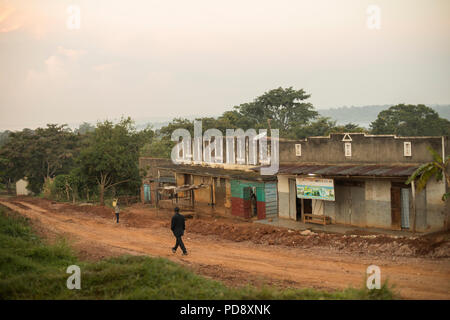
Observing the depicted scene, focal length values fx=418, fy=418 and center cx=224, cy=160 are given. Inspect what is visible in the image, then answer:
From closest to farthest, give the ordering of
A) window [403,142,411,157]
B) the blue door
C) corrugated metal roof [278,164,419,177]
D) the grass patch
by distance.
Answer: the grass patch
corrugated metal roof [278,164,419,177]
window [403,142,411,157]
the blue door

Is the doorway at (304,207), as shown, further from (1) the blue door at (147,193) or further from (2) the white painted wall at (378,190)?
(1) the blue door at (147,193)

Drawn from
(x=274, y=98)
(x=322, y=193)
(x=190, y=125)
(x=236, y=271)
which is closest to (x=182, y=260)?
(x=236, y=271)

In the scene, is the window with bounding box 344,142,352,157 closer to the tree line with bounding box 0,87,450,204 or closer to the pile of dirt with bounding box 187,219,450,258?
the pile of dirt with bounding box 187,219,450,258

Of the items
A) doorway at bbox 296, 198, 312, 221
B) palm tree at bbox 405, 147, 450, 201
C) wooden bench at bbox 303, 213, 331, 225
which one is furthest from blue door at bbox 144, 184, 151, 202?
palm tree at bbox 405, 147, 450, 201

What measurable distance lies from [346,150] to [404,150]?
298cm

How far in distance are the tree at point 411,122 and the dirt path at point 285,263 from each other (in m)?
50.2

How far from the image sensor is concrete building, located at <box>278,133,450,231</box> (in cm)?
1805

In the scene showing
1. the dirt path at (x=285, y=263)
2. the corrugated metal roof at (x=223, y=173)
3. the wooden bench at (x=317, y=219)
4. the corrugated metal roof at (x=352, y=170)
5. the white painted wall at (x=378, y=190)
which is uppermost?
the corrugated metal roof at (x=352, y=170)

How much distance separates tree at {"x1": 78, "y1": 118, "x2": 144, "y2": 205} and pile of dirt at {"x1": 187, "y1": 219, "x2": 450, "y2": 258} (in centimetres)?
1461

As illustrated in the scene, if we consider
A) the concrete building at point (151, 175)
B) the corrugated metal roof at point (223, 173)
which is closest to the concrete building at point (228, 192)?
the corrugated metal roof at point (223, 173)

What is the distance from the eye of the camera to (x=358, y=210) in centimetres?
2050

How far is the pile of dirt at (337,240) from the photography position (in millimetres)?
14492

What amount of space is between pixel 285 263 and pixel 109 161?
22978mm
